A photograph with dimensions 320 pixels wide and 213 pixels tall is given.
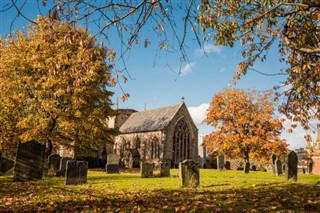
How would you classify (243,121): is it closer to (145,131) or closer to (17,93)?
(145,131)

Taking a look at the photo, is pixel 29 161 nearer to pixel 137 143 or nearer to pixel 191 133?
pixel 137 143

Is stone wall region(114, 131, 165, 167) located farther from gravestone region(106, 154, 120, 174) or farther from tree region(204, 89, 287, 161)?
gravestone region(106, 154, 120, 174)

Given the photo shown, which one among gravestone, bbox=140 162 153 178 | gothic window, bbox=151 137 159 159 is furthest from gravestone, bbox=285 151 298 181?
gothic window, bbox=151 137 159 159

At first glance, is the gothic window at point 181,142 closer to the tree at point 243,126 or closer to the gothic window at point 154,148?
the gothic window at point 154,148

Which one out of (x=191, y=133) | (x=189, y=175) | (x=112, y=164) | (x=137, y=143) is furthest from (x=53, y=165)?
(x=191, y=133)

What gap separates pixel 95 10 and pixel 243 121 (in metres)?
29.0

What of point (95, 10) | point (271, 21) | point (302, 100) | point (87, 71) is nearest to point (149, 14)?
point (95, 10)

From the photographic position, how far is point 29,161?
41.9 feet

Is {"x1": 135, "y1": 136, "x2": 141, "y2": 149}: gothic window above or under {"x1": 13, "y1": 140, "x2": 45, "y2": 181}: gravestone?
above

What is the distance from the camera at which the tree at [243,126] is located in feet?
96.2

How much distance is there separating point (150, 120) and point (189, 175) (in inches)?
1400

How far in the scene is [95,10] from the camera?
3877 mm

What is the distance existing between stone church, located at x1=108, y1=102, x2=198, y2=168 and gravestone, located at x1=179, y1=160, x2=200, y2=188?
2830 centimetres

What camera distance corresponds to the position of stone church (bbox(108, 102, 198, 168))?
40.7 m
